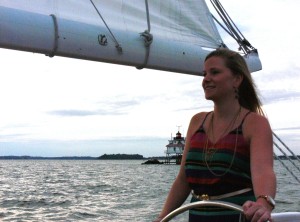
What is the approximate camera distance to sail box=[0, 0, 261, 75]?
2.98 meters

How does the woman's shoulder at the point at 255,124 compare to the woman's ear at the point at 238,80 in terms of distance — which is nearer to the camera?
the woman's shoulder at the point at 255,124

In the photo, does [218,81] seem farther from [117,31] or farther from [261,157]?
[117,31]

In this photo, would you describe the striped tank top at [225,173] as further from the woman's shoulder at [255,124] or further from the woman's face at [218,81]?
the woman's face at [218,81]

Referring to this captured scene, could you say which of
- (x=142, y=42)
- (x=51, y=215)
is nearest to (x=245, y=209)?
(x=142, y=42)

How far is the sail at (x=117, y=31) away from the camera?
9.78 feet

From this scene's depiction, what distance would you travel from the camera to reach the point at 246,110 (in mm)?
2053

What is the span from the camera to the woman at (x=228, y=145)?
1.91m

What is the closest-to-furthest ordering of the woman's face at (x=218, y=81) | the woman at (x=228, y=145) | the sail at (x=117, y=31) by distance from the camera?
the woman at (x=228, y=145) < the woman's face at (x=218, y=81) < the sail at (x=117, y=31)

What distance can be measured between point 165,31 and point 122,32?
382 millimetres

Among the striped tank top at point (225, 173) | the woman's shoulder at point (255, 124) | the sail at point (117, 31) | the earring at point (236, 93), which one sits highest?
the sail at point (117, 31)

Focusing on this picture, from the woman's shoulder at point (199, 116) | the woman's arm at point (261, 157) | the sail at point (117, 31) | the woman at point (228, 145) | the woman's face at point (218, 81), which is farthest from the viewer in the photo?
the sail at point (117, 31)

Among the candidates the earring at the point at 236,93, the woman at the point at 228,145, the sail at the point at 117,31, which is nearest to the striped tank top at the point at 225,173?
the woman at the point at 228,145

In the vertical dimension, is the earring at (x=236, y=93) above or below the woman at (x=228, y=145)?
above

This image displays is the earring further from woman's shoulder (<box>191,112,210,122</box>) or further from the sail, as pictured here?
the sail
